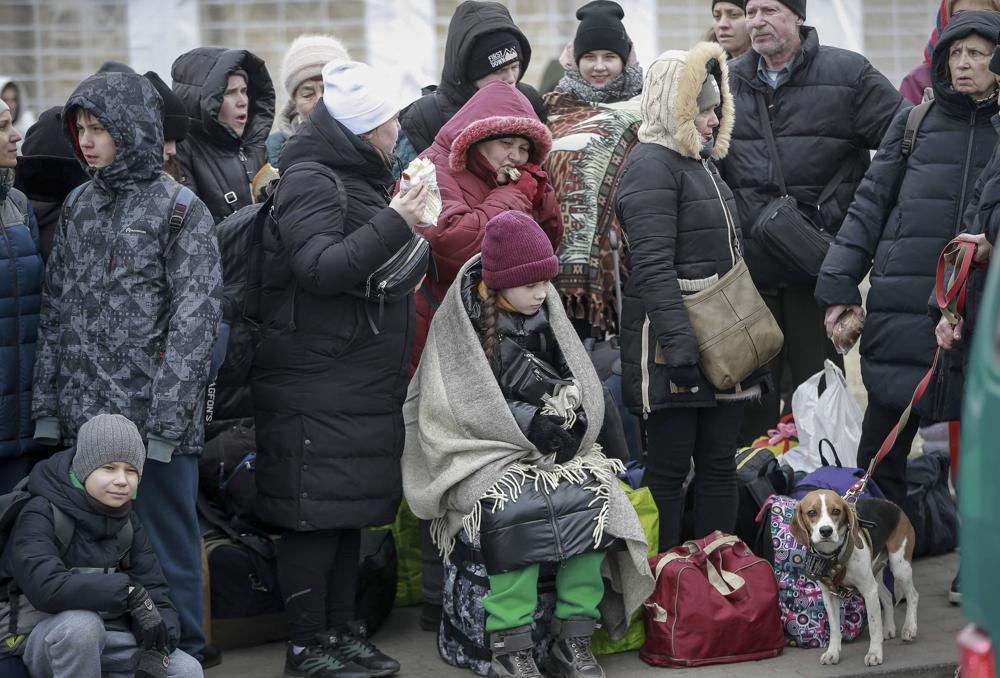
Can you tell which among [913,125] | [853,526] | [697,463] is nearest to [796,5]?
Result: [913,125]

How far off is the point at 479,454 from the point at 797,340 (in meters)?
2.36

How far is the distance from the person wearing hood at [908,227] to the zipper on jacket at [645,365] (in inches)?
29.3

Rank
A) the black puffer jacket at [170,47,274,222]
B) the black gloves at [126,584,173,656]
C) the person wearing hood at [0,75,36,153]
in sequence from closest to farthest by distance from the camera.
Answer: the black gloves at [126,584,173,656]
the black puffer jacket at [170,47,274,222]
the person wearing hood at [0,75,36,153]

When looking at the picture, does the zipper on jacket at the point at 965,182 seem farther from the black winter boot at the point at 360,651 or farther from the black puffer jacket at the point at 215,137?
the black puffer jacket at the point at 215,137

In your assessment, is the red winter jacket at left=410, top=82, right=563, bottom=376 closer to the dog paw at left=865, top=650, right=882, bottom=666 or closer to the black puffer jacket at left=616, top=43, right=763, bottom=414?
the black puffer jacket at left=616, top=43, right=763, bottom=414

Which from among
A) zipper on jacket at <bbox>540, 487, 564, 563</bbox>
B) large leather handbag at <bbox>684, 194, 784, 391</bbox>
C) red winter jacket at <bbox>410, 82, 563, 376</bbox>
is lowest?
zipper on jacket at <bbox>540, 487, 564, 563</bbox>

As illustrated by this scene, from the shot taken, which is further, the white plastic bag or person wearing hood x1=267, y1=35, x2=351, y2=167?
person wearing hood x1=267, y1=35, x2=351, y2=167

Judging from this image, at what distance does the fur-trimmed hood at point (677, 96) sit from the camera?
19.6 feet

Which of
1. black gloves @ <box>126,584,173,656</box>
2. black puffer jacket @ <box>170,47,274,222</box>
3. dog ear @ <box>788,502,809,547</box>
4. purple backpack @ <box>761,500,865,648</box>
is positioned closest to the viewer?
black gloves @ <box>126,584,173,656</box>

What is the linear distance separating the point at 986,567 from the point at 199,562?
10.5 feet

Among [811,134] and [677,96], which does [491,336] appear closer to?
[677,96]

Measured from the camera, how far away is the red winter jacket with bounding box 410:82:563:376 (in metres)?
5.91

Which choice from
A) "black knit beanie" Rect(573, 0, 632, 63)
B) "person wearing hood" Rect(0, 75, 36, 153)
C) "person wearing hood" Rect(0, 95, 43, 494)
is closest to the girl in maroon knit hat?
"person wearing hood" Rect(0, 95, 43, 494)

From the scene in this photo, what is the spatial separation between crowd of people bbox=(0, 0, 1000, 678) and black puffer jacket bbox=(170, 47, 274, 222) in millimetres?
151
